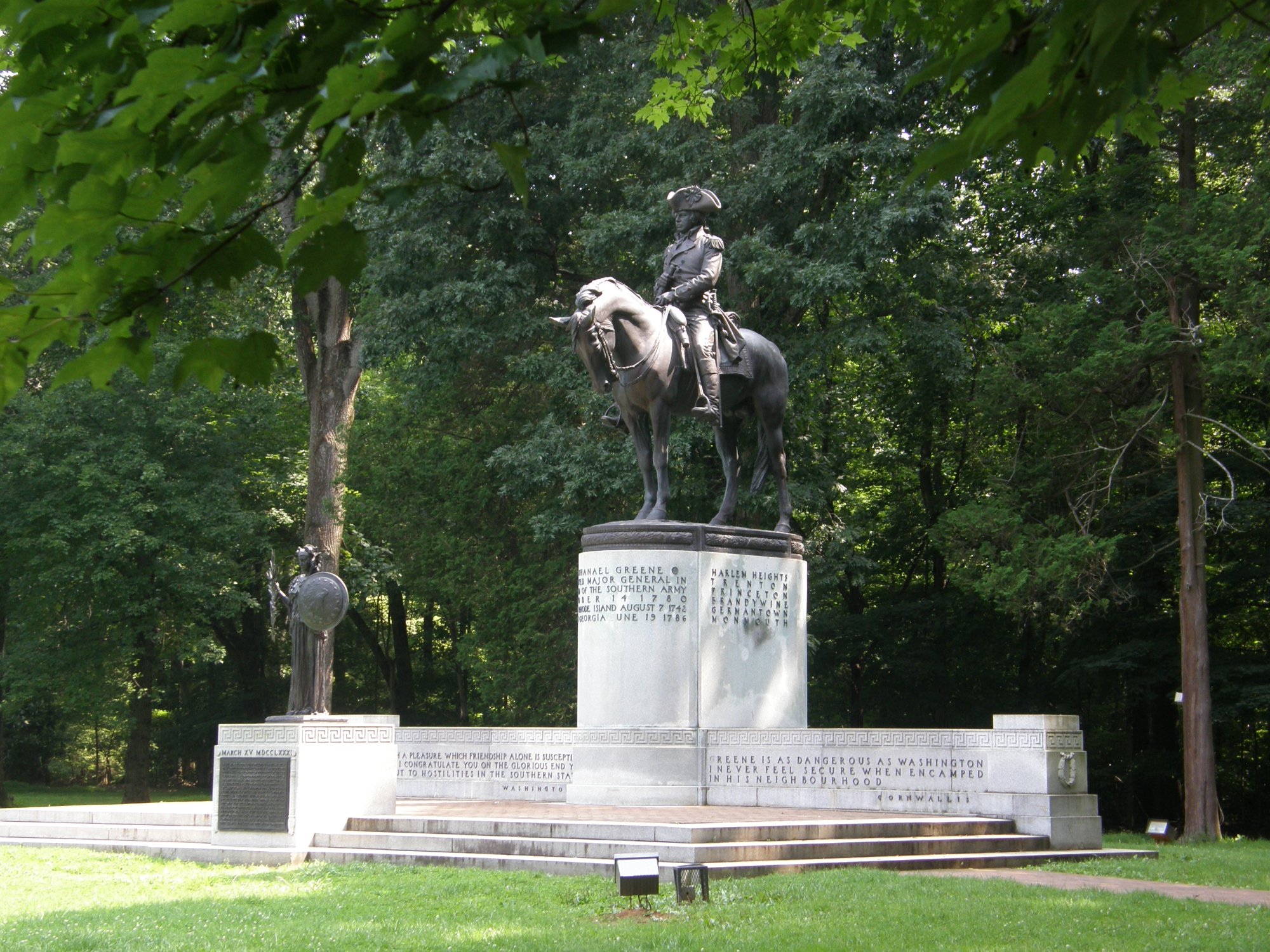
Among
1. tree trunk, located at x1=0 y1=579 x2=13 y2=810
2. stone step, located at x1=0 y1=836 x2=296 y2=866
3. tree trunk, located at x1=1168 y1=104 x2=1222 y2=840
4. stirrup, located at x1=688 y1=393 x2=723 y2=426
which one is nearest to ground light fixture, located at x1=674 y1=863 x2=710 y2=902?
stone step, located at x1=0 y1=836 x2=296 y2=866

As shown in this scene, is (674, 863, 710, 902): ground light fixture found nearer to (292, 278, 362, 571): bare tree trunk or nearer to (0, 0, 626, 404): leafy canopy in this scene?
(0, 0, 626, 404): leafy canopy

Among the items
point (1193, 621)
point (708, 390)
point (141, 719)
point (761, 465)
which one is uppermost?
point (708, 390)

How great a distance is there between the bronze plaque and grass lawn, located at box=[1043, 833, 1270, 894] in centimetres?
739

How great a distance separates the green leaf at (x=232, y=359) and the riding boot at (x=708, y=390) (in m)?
13.7

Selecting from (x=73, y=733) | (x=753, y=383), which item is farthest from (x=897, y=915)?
(x=73, y=733)

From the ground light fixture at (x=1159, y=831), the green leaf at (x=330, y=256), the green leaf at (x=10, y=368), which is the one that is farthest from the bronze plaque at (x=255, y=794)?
the green leaf at (x=330, y=256)

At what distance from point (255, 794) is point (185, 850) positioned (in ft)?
3.33

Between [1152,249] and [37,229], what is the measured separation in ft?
69.1

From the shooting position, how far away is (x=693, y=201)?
18.0 meters

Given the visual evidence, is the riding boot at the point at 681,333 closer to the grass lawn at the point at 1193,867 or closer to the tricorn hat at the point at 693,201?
the tricorn hat at the point at 693,201

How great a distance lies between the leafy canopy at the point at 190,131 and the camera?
3.32m

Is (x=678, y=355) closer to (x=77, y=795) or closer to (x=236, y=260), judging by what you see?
(x=236, y=260)

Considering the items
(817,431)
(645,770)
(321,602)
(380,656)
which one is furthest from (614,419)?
(380,656)

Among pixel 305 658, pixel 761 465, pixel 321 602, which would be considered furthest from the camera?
pixel 761 465
